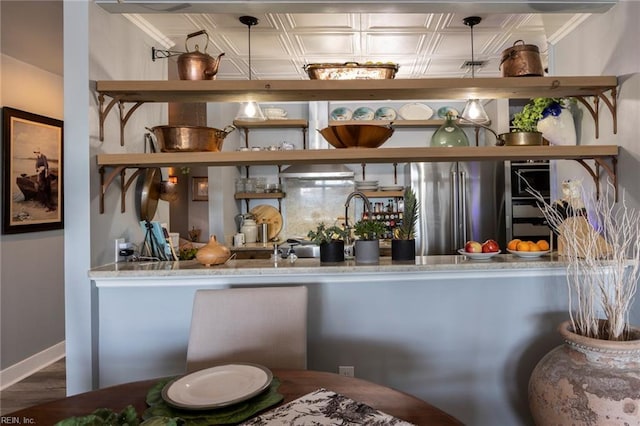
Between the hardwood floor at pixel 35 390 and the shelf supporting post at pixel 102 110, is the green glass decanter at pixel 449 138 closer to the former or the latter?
the shelf supporting post at pixel 102 110

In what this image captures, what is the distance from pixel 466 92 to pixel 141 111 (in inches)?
80.0

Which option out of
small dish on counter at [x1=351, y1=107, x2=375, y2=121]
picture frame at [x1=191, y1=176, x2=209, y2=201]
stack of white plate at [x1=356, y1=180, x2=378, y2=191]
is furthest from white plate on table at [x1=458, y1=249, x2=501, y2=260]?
picture frame at [x1=191, y1=176, x2=209, y2=201]

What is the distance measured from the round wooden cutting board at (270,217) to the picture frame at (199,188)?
2369mm

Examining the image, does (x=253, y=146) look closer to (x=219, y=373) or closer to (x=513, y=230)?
(x=513, y=230)

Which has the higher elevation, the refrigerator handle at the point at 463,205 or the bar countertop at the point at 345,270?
the refrigerator handle at the point at 463,205

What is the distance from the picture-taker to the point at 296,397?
1123 mm

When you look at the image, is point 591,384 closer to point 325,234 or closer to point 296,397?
point 296,397

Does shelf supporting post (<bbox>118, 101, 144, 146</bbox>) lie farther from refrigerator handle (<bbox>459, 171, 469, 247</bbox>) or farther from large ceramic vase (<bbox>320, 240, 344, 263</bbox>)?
refrigerator handle (<bbox>459, 171, 469, 247</bbox>)

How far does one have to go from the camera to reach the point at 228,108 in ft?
14.9

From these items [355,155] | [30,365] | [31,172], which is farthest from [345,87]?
[30,365]

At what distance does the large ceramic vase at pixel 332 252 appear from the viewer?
218 cm

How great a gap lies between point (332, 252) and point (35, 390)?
2.66 m

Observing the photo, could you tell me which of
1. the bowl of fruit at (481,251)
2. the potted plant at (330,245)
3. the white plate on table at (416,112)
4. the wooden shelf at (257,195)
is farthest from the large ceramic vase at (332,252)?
the white plate on table at (416,112)

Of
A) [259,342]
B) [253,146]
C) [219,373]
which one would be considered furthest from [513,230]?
[219,373]
